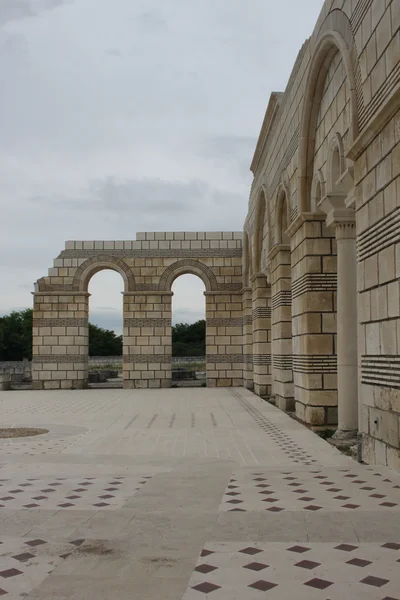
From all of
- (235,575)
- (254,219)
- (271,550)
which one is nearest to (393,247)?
(271,550)

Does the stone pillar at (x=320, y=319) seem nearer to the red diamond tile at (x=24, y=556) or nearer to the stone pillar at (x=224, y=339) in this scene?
the red diamond tile at (x=24, y=556)

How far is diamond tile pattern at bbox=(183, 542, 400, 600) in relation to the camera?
3275 millimetres

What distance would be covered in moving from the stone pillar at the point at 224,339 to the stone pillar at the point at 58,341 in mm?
4210

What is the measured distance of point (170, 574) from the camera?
3.58 metres

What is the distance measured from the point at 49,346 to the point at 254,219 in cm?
824

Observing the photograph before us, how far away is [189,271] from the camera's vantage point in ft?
71.6


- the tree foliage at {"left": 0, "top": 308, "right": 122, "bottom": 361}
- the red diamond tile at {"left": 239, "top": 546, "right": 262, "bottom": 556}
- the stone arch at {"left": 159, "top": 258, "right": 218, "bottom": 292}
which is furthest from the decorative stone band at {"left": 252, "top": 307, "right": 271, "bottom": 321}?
the tree foliage at {"left": 0, "top": 308, "right": 122, "bottom": 361}

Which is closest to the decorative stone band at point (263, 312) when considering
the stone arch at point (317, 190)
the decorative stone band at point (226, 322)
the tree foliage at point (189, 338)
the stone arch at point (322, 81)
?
the decorative stone band at point (226, 322)

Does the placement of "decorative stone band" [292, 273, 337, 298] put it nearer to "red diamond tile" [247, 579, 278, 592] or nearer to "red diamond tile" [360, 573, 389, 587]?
"red diamond tile" [360, 573, 389, 587]

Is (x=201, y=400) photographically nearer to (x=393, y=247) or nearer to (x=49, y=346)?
(x=49, y=346)

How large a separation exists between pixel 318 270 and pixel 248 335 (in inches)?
396

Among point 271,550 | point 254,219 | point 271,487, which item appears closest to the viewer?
point 271,550

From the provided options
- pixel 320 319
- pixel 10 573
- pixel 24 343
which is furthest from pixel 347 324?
pixel 24 343

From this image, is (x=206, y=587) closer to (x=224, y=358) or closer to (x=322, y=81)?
(x=322, y=81)
